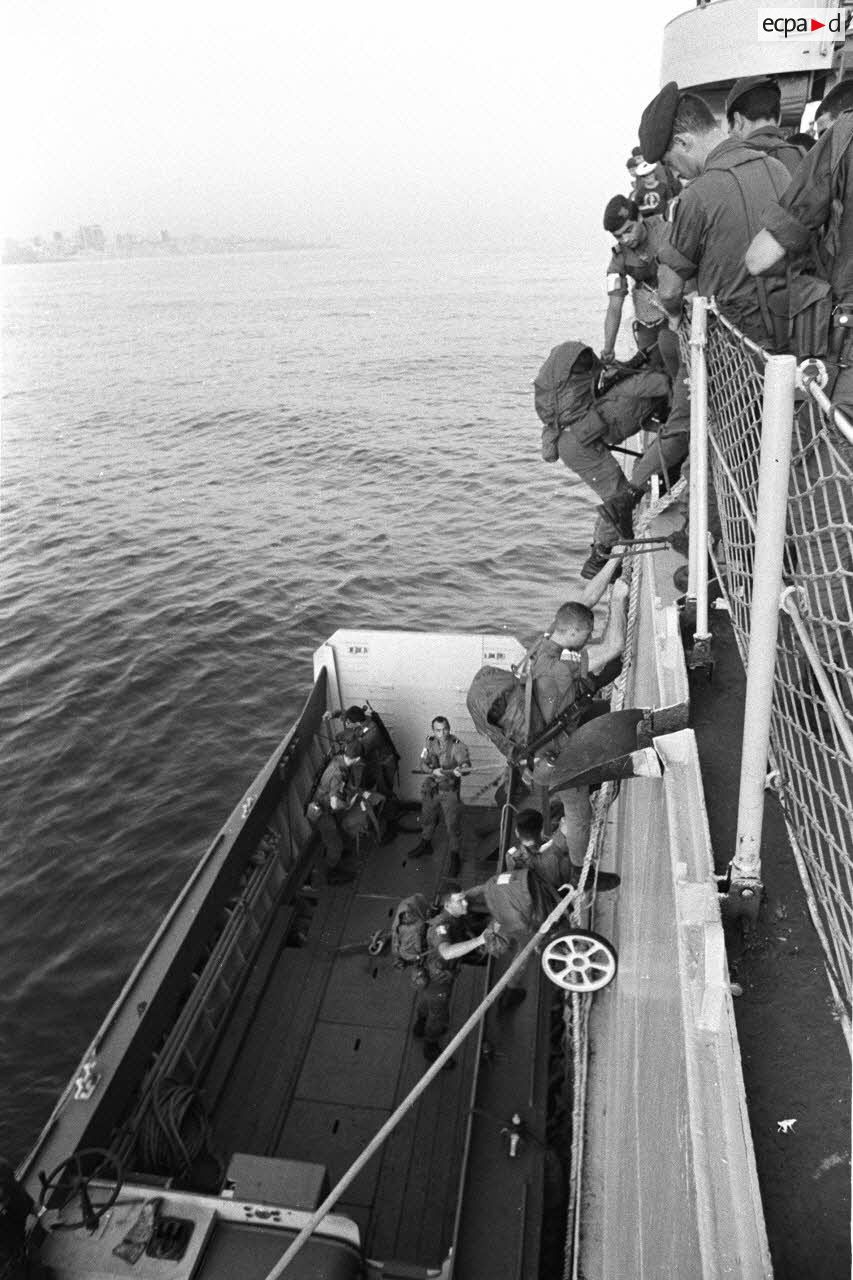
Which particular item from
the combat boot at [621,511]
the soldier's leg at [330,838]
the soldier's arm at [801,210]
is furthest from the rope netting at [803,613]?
the soldier's leg at [330,838]

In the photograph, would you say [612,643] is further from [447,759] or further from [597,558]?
[447,759]

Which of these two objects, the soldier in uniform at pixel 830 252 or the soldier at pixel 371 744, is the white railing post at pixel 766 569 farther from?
the soldier at pixel 371 744

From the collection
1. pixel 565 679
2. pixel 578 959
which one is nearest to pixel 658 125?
pixel 565 679

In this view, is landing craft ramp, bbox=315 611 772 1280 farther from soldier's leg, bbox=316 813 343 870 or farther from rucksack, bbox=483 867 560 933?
soldier's leg, bbox=316 813 343 870

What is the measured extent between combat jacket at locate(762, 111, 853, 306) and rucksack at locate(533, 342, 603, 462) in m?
3.55

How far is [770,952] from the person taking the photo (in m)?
2.89

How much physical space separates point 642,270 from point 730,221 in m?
5.03

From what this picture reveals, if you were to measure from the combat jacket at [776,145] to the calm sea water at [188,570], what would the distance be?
1054 centimetres

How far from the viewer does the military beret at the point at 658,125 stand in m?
5.34

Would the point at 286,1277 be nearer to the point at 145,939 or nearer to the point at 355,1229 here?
the point at 355,1229

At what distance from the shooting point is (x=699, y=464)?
13.8ft

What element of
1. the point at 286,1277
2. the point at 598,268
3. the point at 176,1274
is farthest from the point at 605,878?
the point at 598,268

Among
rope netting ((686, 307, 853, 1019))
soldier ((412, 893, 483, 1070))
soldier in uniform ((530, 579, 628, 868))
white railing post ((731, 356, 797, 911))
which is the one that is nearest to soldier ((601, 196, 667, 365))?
soldier in uniform ((530, 579, 628, 868))

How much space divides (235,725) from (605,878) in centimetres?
1207
